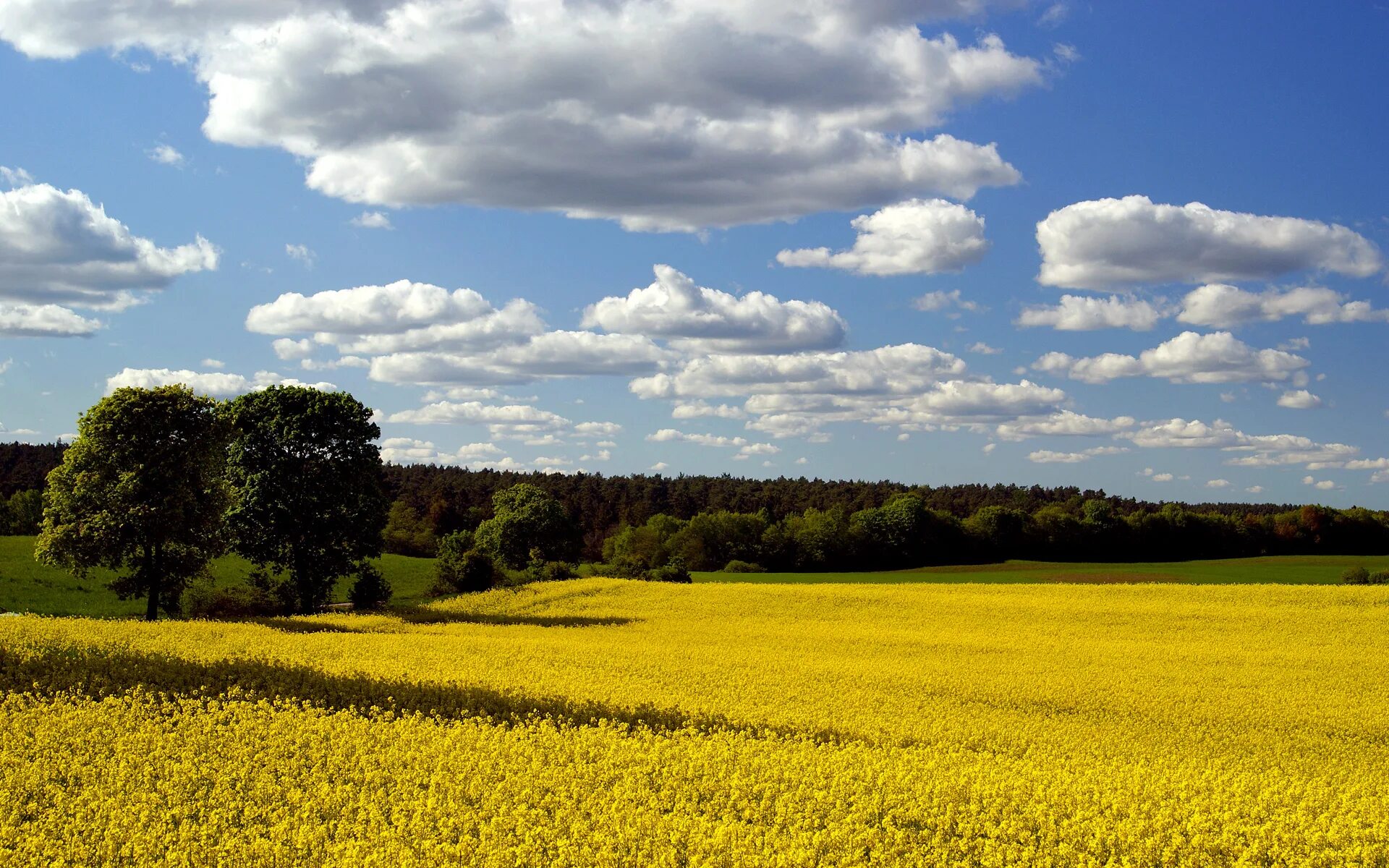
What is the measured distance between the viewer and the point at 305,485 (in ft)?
142

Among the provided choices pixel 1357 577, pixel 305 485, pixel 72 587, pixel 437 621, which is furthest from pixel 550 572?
pixel 1357 577

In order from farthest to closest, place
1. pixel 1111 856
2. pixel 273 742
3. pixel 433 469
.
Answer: pixel 433 469 < pixel 273 742 < pixel 1111 856

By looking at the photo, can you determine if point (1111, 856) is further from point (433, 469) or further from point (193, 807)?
point (433, 469)

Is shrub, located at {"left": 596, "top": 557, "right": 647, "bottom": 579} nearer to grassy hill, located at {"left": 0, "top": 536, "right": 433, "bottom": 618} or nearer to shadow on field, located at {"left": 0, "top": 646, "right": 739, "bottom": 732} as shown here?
grassy hill, located at {"left": 0, "top": 536, "right": 433, "bottom": 618}

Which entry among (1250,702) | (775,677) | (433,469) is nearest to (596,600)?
(775,677)

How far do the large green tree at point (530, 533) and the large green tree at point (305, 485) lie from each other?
2396 centimetres

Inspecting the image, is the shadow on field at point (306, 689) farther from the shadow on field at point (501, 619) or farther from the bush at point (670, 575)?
the bush at point (670, 575)

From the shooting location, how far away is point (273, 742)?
14.3m

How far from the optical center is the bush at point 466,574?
52531 mm

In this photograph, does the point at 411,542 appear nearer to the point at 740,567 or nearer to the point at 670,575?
the point at 740,567

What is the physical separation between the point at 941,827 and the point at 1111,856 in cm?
185

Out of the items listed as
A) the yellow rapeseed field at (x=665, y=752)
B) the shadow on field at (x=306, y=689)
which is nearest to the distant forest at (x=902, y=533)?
the yellow rapeseed field at (x=665, y=752)

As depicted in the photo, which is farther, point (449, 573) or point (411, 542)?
point (411, 542)

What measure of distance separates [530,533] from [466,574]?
59.4ft
